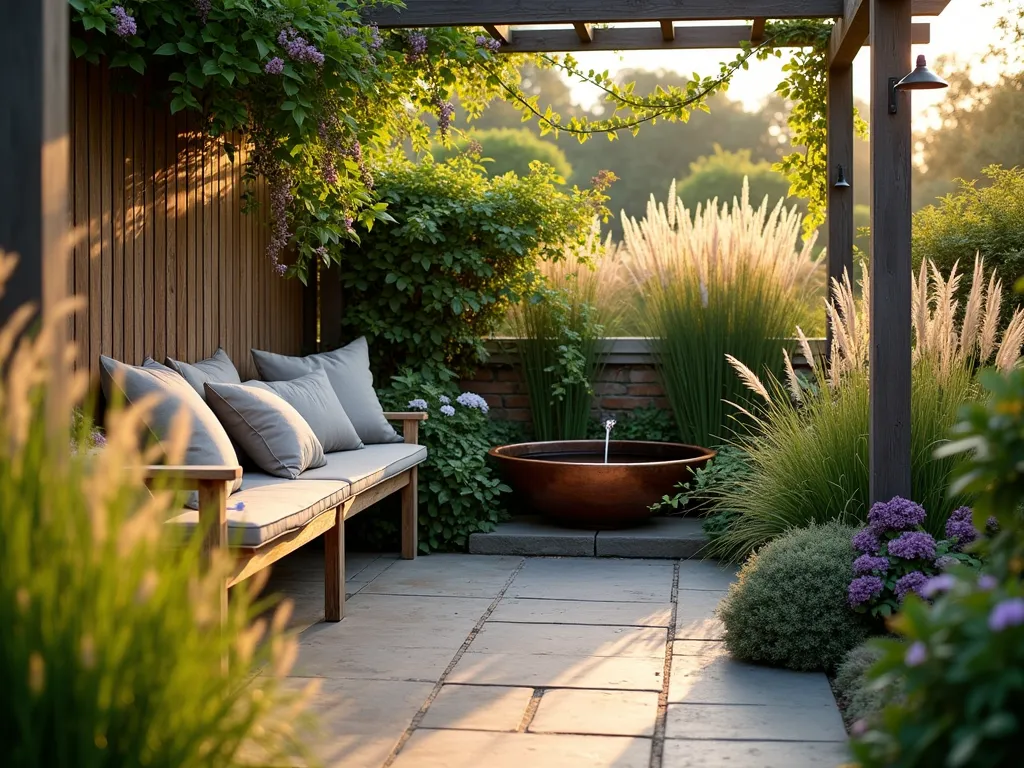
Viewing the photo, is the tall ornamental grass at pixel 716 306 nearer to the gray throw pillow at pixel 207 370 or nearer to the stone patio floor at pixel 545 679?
the stone patio floor at pixel 545 679

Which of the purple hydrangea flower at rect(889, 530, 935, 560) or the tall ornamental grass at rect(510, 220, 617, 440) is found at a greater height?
the tall ornamental grass at rect(510, 220, 617, 440)

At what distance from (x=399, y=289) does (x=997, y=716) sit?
461 centimetres

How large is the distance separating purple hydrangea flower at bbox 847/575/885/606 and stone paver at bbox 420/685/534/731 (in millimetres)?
968

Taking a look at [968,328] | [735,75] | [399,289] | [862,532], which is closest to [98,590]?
[862,532]

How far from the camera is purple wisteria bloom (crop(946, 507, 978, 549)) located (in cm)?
329

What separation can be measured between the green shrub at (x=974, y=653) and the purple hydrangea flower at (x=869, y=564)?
188cm

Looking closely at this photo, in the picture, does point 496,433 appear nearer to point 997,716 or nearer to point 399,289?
point 399,289

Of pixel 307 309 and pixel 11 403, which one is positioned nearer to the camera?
pixel 11 403

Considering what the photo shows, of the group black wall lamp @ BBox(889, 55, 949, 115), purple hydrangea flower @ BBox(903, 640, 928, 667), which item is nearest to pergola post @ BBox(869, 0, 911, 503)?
black wall lamp @ BBox(889, 55, 949, 115)

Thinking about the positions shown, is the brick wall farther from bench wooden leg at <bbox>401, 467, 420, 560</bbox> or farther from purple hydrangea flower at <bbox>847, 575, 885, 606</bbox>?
purple hydrangea flower at <bbox>847, 575, 885, 606</bbox>

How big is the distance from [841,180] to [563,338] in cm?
161

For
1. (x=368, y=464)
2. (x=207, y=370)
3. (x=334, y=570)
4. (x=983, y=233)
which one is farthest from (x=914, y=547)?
(x=983, y=233)

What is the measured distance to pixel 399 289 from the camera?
549cm

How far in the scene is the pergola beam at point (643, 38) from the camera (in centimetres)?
565
